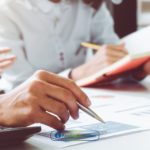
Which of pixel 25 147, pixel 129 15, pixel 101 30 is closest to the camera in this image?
pixel 25 147

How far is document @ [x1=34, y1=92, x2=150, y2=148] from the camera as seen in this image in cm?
54

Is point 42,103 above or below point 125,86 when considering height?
above

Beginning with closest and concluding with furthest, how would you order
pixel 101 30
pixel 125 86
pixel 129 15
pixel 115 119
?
pixel 115 119
pixel 125 86
pixel 101 30
pixel 129 15

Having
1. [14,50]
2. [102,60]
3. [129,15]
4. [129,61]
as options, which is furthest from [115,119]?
[129,15]

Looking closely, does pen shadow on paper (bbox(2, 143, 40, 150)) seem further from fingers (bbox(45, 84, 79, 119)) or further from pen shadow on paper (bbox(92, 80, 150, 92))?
pen shadow on paper (bbox(92, 80, 150, 92))

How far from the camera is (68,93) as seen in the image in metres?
0.54

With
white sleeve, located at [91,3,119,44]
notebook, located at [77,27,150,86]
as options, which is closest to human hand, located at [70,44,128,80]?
notebook, located at [77,27,150,86]

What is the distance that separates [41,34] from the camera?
1.29 m

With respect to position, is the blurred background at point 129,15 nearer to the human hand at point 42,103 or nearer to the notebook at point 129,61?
the notebook at point 129,61

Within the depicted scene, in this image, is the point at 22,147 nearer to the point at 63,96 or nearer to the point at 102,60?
the point at 63,96

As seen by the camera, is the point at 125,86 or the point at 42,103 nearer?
the point at 42,103

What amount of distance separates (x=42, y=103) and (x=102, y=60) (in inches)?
22.3

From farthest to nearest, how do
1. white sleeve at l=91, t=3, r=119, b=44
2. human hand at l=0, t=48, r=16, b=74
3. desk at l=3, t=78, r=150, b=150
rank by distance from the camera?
white sleeve at l=91, t=3, r=119, b=44
human hand at l=0, t=48, r=16, b=74
desk at l=3, t=78, r=150, b=150

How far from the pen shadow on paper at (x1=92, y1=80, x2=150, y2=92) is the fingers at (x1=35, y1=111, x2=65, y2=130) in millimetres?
438
